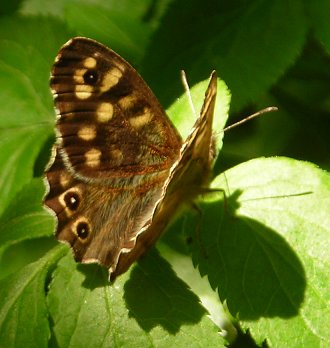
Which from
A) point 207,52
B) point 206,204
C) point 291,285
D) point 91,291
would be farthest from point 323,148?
point 91,291

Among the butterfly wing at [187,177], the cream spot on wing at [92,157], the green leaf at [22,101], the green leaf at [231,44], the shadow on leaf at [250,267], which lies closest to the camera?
the butterfly wing at [187,177]

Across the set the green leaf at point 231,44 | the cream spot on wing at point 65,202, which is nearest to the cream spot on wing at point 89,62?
the cream spot on wing at point 65,202

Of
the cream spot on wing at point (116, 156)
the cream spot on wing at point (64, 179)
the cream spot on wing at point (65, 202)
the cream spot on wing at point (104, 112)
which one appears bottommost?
the cream spot on wing at point (65, 202)

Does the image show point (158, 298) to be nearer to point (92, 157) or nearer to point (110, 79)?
point (92, 157)

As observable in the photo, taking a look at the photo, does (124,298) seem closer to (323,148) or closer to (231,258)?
(231,258)

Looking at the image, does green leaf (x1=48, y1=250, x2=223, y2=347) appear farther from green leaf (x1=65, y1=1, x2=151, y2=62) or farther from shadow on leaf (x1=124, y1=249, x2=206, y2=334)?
green leaf (x1=65, y1=1, x2=151, y2=62)

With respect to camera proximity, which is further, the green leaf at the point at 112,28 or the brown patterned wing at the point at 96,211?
the green leaf at the point at 112,28

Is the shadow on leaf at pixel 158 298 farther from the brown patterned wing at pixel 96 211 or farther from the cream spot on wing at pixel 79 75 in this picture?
the cream spot on wing at pixel 79 75

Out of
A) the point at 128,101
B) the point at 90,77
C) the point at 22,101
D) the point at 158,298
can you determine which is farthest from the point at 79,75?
the point at 22,101
